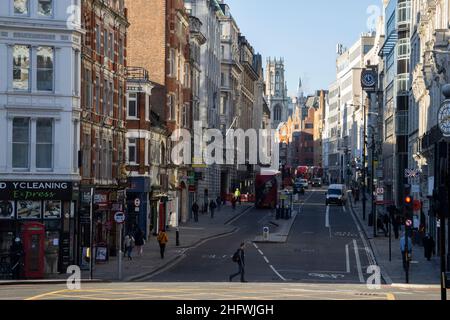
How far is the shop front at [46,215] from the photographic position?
39969 mm

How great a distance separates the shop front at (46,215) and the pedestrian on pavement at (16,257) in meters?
1.59

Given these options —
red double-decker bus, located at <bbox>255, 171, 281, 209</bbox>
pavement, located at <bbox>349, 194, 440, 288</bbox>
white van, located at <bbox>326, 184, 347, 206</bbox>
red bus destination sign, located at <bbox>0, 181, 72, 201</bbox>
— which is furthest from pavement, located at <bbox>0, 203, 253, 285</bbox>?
white van, located at <bbox>326, 184, 347, 206</bbox>

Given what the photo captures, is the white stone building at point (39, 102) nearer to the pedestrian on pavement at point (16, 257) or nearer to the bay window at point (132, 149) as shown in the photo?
the pedestrian on pavement at point (16, 257)

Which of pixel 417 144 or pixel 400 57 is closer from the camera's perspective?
pixel 417 144

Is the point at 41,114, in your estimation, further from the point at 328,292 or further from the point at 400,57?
the point at 400,57

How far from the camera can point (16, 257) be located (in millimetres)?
37062

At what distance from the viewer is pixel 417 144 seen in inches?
2689

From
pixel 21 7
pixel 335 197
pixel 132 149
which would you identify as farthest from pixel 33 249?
pixel 335 197

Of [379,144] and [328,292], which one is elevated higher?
[379,144]

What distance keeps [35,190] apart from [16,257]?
419 centimetres

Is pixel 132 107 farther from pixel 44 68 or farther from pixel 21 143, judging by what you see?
pixel 21 143

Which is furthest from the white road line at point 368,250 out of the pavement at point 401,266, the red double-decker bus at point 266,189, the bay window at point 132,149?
the red double-decker bus at point 266,189

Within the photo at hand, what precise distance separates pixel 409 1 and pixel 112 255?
45034 millimetres

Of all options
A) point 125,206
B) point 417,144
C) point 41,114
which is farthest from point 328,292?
point 417,144
